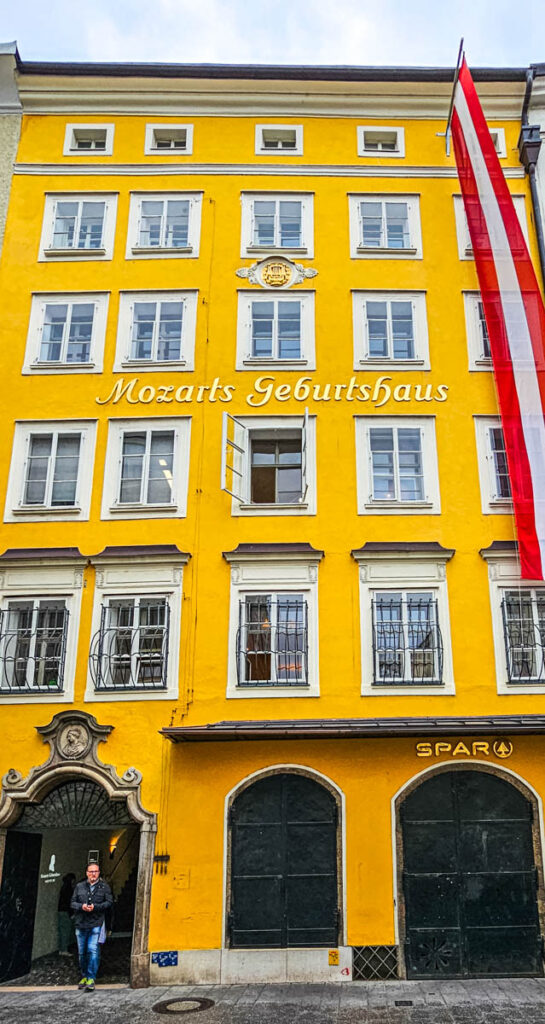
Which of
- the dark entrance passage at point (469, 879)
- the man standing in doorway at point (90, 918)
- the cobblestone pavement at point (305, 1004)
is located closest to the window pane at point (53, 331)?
the man standing in doorway at point (90, 918)

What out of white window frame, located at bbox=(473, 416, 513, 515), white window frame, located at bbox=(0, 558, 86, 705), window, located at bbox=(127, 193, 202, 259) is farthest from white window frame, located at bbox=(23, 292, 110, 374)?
white window frame, located at bbox=(473, 416, 513, 515)

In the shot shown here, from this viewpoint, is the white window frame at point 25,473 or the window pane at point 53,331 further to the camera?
the window pane at point 53,331

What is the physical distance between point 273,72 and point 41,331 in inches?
351

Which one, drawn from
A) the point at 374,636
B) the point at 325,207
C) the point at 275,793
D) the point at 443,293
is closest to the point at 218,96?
the point at 325,207

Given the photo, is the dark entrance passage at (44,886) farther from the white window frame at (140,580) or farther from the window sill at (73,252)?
the window sill at (73,252)

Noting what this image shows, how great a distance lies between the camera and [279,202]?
20.8m

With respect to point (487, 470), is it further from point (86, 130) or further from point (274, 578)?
point (86, 130)

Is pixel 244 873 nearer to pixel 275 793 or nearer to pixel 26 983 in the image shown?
pixel 275 793

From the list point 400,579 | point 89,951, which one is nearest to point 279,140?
point 400,579

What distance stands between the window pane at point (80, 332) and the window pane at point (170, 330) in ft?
5.45

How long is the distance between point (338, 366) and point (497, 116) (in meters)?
8.41

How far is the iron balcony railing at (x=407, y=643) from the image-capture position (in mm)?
16594

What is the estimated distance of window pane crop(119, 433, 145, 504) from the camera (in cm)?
1824

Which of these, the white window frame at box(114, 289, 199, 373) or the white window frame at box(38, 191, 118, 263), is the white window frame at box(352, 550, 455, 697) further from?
the white window frame at box(38, 191, 118, 263)
